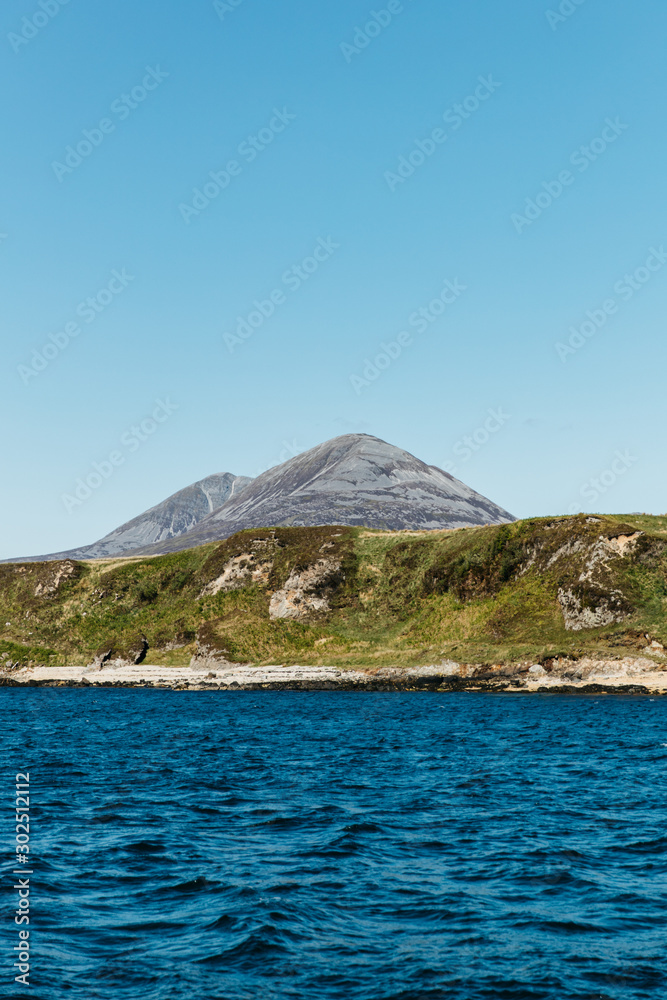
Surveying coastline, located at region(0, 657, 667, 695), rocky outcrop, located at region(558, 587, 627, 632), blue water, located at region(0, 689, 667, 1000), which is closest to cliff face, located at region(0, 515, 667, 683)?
rocky outcrop, located at region(558, 587, 627, 632)

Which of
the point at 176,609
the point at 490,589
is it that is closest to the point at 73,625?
the point at 176,609

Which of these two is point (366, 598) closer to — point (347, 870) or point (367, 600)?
point (367, 600)

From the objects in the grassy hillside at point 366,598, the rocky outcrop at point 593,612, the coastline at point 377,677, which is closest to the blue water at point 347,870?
the coastline at point 377,677

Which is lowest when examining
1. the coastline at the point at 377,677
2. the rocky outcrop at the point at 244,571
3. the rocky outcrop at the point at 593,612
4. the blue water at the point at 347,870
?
the coastline at the point at 377,677

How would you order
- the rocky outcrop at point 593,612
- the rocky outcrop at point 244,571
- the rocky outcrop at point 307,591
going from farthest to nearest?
the rocky outcrop at point 244,571
the rocky outcrop at point 307,591
the rocky outcrop at point 593,612

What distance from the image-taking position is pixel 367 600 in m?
104

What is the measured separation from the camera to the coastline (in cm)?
7612

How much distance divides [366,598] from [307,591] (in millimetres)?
7401

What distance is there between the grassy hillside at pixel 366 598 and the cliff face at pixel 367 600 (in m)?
0.19

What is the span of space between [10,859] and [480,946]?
42.7ft

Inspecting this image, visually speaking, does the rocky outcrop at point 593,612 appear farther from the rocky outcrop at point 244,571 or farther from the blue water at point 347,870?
the rocky outcrop at point 244,571

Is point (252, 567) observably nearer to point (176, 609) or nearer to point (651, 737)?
point (176, 609)

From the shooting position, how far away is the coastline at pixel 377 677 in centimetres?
7612

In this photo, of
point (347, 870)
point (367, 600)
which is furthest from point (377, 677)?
point (347, 870)
